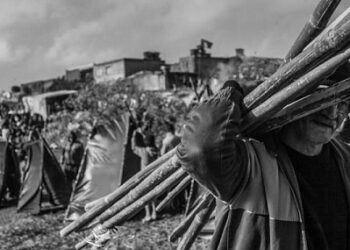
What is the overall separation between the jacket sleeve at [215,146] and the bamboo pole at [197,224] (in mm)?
775

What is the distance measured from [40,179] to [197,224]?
829cm

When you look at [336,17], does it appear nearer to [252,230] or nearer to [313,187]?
[313,187]

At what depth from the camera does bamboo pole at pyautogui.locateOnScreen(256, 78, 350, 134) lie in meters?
1.80

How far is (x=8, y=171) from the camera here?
11992 mm

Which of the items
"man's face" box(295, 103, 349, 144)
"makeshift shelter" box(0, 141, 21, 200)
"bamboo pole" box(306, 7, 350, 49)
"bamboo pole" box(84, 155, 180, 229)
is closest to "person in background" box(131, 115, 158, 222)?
"makeshift shelter" box(0, 141, 21, 200)

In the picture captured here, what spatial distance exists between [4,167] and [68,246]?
499 centimetres

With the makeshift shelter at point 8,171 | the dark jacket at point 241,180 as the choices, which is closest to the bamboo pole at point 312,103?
the dark jacket at point 241,180

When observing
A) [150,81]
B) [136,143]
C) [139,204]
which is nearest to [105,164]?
[136,143]

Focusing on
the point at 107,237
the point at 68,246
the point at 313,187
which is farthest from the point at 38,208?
the point at 313,187

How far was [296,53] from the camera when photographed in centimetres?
200

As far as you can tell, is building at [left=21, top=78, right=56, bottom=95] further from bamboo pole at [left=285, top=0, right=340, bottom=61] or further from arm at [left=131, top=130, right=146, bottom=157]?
bamboo pole at [left=285, top=0, right=340, bottom=61]

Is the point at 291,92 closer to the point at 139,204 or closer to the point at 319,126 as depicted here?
the point at 319,126

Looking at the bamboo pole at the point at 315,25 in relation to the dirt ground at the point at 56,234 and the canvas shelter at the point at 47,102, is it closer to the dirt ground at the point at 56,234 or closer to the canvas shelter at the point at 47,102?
the dirt ground at the point at 56,234

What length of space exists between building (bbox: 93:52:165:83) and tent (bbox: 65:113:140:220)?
33.2 m
